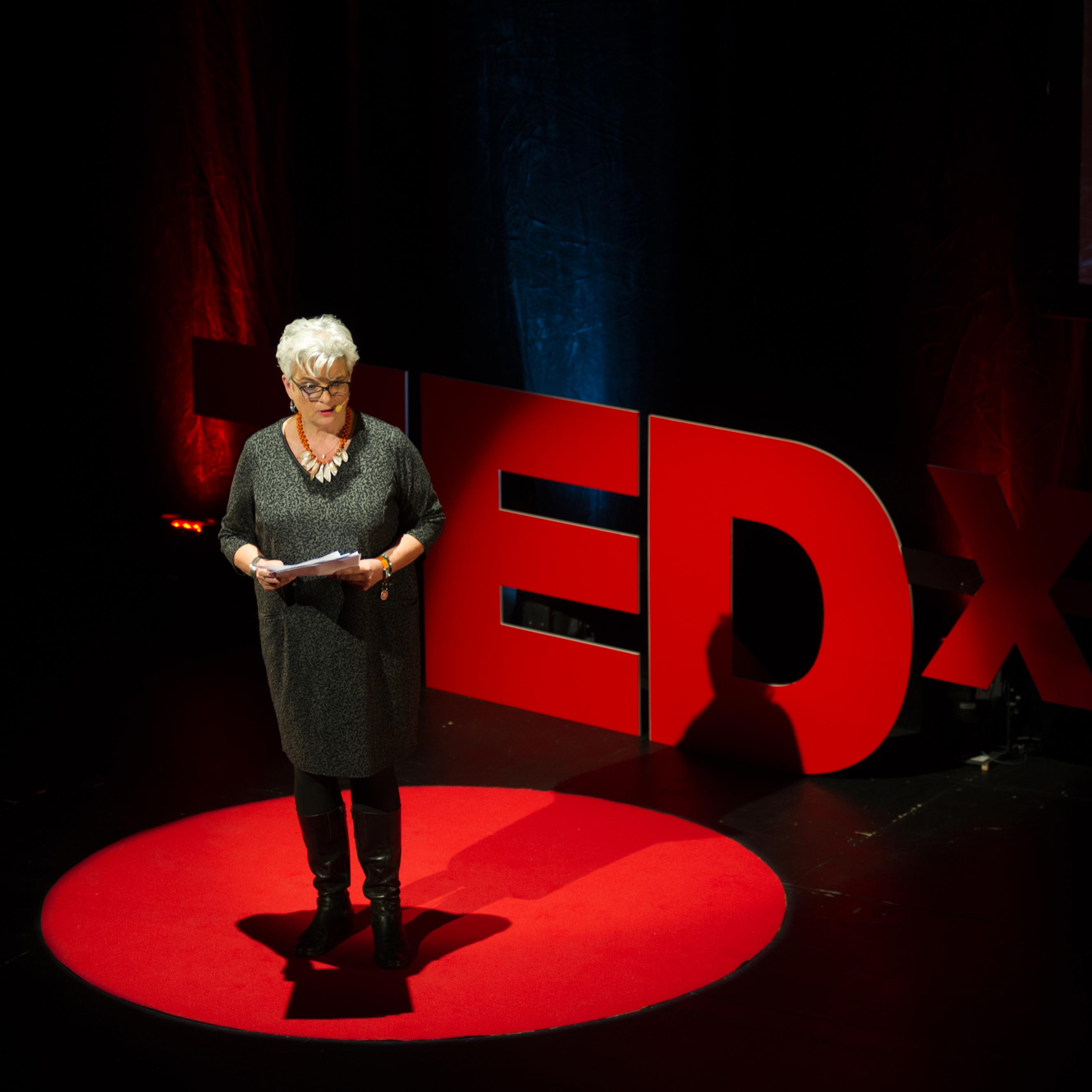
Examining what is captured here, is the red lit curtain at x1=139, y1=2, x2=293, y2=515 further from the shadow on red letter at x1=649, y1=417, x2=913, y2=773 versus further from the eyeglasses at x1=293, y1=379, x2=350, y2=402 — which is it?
the eyeglasses at x1=293, y1=379, x2=350, y2=402

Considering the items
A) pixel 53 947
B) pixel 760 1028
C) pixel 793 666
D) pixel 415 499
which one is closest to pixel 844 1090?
pixel 760 1028

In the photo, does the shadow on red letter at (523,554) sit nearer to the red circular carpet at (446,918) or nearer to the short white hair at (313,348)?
the red circular carpet at (446,918)

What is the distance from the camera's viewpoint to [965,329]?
5449 millimetres

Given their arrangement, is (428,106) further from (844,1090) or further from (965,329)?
(844,1090)

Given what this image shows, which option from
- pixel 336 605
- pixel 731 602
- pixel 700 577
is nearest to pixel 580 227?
pixel 700 577

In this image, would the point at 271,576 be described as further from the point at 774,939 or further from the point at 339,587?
the point at 774,939

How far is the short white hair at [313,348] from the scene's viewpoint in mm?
3346

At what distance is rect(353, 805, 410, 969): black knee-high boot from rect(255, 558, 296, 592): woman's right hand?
0.55 m

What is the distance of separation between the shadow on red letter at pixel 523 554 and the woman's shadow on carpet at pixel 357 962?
1.73 m

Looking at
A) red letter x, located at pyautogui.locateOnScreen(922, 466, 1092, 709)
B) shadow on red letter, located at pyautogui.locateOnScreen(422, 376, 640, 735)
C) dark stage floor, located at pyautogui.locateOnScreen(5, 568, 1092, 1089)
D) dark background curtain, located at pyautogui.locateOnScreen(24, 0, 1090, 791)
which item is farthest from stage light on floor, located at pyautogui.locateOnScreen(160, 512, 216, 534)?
red letter x, located at pyautogui.locateOnScreen(922, 466, 1092, 709)

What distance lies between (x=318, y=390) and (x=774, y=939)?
63.8 inches

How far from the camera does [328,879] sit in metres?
3.69

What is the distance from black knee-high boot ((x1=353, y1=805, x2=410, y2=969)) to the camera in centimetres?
356

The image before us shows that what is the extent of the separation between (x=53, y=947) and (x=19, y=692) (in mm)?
2210
